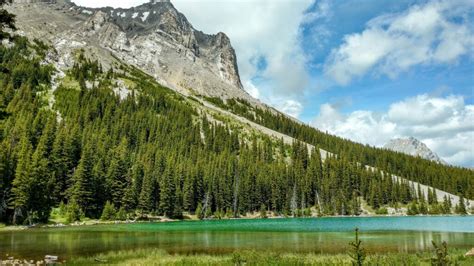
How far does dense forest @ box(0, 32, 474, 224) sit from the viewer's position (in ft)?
287

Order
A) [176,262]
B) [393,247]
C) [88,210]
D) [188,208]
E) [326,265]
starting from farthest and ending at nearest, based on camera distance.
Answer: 1. [188,208]
2. [88,210]
3. [393,247]
4. [176,262]
5. [326,265]

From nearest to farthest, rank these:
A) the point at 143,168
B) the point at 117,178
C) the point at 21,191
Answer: the point at 21,191, the point at 117,178, the point at 143,168

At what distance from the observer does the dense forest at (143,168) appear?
287ft

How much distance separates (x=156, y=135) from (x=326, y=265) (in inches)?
5884

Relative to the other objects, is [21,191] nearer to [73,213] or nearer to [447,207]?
[73,213]

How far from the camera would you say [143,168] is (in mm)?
118500

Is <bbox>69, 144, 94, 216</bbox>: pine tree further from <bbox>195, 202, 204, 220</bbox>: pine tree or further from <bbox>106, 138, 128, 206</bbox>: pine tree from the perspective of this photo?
<bbox>195, 202, 204, 220</bbox>: pine tree

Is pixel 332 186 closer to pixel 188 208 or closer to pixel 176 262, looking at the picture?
pixel 188 208

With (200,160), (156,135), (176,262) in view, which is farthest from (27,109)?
(176,262)

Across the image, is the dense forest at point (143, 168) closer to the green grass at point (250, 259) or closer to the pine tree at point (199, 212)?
the pine tree at point (199, 212)

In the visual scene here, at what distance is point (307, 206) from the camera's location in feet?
Answer: 502

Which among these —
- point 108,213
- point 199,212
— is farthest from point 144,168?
point 108,213

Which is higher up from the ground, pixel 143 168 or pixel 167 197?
pixel 143 168

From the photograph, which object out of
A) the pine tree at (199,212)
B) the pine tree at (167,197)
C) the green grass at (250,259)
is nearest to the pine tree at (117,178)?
the pine tree at (167,197)
